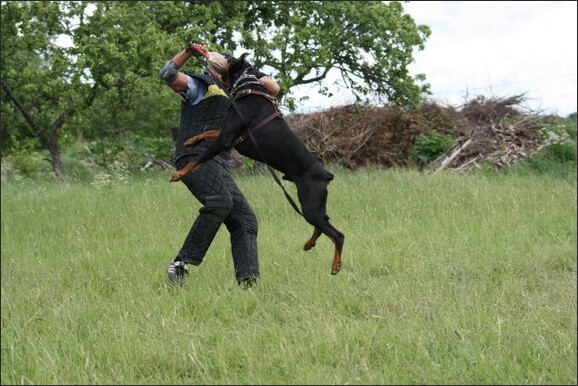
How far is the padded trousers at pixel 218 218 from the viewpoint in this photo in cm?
544

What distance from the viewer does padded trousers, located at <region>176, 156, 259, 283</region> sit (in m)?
5.44

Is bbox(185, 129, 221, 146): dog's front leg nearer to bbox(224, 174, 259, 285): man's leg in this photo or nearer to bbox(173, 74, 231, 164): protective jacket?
bbox(173, 74, 231, 164): protective jacket

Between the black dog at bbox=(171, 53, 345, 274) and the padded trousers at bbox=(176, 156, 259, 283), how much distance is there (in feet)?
1.91

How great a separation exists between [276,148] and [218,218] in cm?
100

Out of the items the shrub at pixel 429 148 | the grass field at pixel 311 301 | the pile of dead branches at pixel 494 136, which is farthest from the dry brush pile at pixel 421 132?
the grass field at pixel 311 301

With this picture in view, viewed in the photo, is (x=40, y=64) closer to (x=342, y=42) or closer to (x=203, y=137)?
(x=342, y=42)

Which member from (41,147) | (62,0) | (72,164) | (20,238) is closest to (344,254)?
(20,238)

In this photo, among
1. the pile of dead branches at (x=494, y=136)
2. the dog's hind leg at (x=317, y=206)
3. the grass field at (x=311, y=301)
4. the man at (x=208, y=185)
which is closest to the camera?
the grass field at (x=311, y=301)

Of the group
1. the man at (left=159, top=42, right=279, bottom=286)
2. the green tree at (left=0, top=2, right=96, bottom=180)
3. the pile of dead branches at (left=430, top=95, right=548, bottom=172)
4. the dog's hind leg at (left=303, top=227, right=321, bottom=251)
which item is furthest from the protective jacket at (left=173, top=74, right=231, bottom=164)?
the green tree at (left=0, top=2, right=96, bottom=180)

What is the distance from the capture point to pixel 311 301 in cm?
498

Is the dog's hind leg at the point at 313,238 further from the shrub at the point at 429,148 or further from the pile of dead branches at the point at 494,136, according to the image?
the shrub at the point at 429,148

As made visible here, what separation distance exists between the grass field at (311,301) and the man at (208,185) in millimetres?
248

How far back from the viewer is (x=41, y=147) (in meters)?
21.9

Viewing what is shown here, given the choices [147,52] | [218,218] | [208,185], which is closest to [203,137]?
[208,185]
